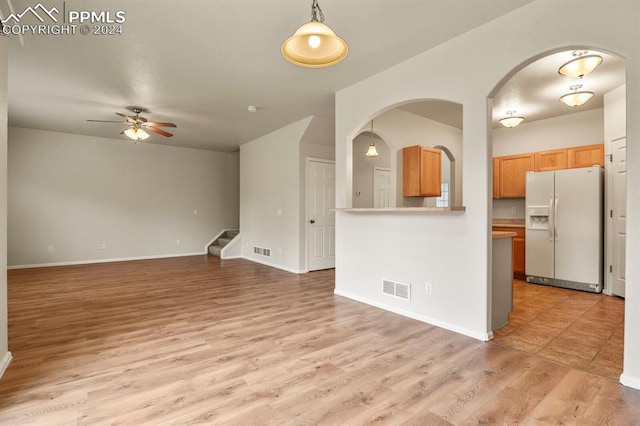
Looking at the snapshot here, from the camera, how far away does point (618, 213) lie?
423cm

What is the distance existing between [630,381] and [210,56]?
4.56 meters

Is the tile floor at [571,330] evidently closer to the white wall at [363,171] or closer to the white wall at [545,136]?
the white wall at [545,136]

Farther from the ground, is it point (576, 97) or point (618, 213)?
point (576, 97)

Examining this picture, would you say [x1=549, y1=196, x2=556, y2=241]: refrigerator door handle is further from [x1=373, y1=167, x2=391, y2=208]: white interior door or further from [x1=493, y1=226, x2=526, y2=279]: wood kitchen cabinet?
[x1=373, y1=167, x2=391, y2=208]: white interior door

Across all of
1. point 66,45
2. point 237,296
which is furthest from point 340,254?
point 66,45

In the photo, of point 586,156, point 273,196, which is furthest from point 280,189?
point 586,156

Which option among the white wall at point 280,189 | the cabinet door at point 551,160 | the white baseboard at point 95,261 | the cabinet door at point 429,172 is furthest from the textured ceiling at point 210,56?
the cabinet door at point 551,160

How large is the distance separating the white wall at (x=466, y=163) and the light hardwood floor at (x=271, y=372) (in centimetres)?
34

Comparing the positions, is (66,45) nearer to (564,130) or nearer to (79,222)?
(79,222)

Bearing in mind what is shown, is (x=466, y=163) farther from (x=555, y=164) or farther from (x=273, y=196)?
(x=273, y=196)

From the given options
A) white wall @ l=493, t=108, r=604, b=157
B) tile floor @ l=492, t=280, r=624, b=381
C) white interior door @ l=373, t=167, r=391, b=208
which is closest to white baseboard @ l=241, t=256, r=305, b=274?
white interior door @ l=373, t=167, r=391, b=208

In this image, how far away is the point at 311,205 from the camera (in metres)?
6.28

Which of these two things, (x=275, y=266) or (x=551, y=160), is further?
(x=275, y=266)

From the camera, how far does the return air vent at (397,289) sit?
3.53 meters
